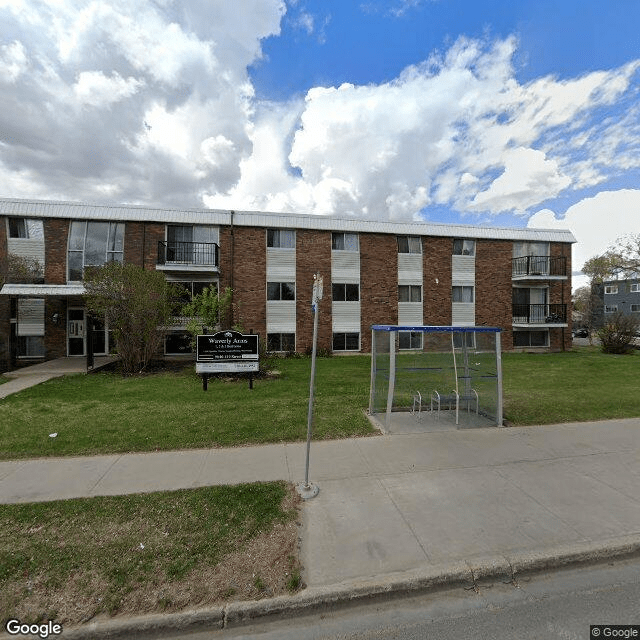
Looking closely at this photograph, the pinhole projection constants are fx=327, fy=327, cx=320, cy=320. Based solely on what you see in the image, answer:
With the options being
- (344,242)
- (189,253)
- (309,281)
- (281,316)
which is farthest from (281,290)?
(189,253)

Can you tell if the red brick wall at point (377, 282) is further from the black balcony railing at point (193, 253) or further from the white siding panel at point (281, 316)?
the black balcony railing at point (193, 253)

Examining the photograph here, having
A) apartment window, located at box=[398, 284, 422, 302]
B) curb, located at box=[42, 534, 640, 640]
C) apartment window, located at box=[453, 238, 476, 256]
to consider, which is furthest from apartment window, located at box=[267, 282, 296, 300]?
curb, located at box=[42, 534, 640, 640]

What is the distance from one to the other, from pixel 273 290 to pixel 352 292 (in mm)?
4536

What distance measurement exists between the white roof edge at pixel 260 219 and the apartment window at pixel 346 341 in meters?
6.03

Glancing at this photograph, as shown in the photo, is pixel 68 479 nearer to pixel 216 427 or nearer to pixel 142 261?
pixel 216 427

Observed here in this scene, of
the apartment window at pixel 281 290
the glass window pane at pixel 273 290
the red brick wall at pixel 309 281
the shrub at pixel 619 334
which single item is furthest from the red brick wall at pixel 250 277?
the shrub at pixel 619 334

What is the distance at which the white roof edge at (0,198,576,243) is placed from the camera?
15859mm

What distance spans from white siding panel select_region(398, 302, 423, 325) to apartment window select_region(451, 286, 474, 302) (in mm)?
2480

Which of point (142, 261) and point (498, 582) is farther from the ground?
point (142, 261)

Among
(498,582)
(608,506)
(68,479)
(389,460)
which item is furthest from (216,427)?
(608,506)

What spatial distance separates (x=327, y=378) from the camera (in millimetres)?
11484

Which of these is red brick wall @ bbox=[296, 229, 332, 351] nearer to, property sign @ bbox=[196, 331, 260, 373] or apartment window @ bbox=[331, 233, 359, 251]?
apartment window @ bbox=[331, 233, 359, 251]

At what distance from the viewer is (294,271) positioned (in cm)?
1823

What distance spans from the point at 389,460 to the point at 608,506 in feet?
8.38
